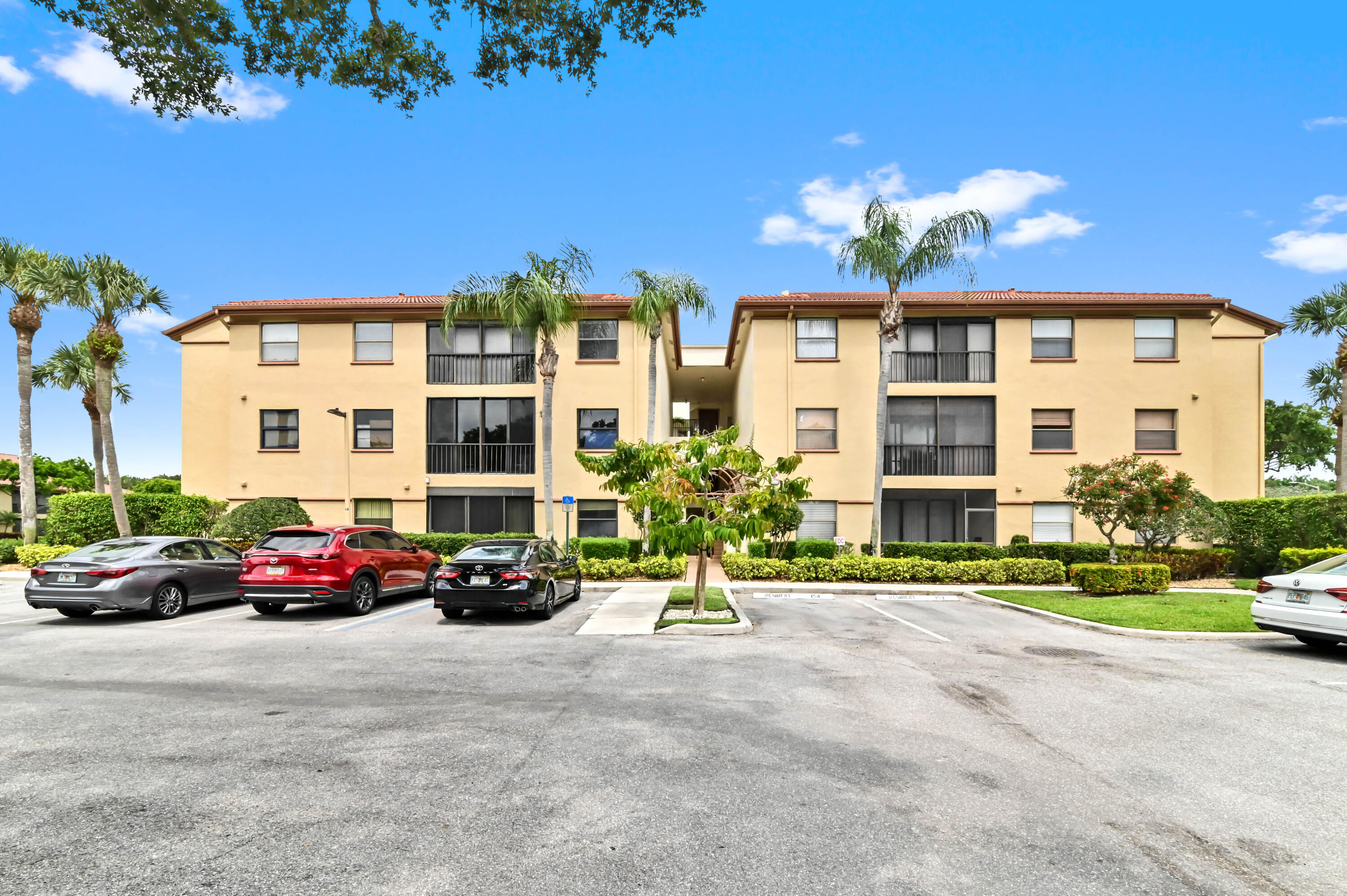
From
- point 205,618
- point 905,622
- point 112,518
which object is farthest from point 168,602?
point 112,518

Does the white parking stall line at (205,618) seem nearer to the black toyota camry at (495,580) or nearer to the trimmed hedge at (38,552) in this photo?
the black toyota camry at (495,580)

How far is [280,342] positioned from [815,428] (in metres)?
19.1

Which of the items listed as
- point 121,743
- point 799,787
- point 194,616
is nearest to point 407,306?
point 194,616

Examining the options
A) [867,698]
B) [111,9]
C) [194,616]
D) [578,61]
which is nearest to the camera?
[111,9]

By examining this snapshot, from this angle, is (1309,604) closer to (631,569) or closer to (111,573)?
(631,569)

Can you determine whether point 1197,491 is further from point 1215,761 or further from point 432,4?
point 432,4

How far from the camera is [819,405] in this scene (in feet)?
81.9

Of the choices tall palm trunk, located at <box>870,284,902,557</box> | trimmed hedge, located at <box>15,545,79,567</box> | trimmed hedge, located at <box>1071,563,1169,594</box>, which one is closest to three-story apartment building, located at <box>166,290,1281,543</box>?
tall palm trunk, located at <box>870,284,902,557</box>

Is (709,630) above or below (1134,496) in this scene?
below

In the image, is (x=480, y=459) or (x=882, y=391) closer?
(x=882, y=391)

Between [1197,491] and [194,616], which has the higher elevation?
[1197,491]

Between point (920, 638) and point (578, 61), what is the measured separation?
378 inches

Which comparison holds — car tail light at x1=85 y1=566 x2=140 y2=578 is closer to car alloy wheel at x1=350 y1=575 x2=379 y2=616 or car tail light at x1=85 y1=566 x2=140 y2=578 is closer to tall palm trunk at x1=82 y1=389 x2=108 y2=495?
car alloy wheel at x1=350 y1=575 x2=379 y2=616

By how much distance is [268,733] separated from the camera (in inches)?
240
